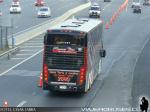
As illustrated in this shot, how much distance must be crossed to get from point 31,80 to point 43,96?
484 centimetres

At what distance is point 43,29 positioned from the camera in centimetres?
6372

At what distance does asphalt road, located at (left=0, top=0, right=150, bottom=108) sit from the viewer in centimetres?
2895

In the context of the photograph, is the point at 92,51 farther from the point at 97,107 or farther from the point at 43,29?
the point at 43,29

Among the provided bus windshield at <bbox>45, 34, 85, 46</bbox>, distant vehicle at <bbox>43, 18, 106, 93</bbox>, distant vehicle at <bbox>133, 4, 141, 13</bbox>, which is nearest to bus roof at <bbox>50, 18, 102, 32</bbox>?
distant vehicle at <bbox>43, 18, 106, 93</bbox>

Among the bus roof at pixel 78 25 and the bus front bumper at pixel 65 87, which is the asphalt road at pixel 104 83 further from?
the bus roof at pixel 78 25

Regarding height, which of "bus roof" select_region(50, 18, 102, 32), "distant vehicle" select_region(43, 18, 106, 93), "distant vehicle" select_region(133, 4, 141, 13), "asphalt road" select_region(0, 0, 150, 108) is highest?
"bus roof" select_region(50, 18, 102, 32)

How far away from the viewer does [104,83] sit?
114 feet

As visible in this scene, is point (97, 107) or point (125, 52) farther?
point (125, 52)

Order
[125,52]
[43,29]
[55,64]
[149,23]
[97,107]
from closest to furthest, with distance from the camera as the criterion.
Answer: [97,107]
[55,64]
[125,52]
[43,29]
[149,23]

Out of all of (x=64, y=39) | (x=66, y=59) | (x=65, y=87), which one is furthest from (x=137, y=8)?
(x=66, y=59)

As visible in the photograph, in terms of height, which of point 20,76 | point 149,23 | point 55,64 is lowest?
point 149,23

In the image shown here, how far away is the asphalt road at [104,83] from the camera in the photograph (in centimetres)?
2895

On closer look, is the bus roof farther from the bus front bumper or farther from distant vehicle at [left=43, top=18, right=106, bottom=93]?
the bus front bumper

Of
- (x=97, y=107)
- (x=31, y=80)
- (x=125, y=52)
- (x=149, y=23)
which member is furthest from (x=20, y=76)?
(x=149, y=23)
